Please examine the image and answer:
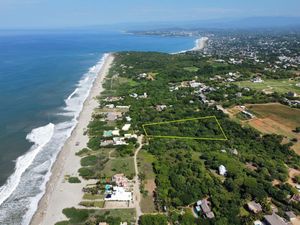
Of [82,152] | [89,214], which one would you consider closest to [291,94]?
[82,152]

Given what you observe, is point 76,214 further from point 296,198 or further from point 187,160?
point 296,198

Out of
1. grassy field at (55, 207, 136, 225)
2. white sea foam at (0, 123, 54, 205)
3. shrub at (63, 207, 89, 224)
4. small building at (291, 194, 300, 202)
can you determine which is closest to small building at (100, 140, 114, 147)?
white sea foam at (0, 123, 54, 205)

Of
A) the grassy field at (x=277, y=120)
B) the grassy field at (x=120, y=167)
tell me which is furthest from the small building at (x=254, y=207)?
the grassy field at (x=277, y=120)

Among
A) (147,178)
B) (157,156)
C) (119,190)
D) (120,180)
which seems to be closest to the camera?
(119,190)

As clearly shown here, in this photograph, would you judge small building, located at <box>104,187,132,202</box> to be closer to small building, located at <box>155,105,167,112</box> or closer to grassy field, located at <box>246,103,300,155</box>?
grassy field, located at <box>246,103,300,155</box>

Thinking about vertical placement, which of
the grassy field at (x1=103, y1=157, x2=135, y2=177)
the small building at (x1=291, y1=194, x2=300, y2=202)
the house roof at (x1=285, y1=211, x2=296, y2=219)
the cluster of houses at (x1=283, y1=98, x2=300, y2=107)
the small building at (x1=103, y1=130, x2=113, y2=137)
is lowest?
the cluster of houses at (x1=283, y1=98, x2=300, y2=107)

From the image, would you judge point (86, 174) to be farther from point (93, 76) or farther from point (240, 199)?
point (93, 76)
